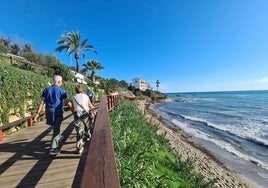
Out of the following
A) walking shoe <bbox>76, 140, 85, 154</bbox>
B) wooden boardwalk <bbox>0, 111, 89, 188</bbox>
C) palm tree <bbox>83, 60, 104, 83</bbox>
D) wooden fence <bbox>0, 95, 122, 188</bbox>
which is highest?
palm tree <bbox>83, 60, 104, 83</bbox>

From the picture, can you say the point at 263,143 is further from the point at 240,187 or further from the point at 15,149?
the point at 15,149

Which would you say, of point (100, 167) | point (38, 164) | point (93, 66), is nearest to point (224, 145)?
point (38, 164)

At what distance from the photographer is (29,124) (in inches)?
330

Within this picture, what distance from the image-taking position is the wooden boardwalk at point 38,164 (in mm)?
3401

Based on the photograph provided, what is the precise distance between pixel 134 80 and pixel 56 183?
375ft

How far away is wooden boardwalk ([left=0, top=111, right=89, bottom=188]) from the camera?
3401mm

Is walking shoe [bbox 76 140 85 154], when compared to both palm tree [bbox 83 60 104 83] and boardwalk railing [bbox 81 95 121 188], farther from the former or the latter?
palm tree [bbox 83 60 104 83]

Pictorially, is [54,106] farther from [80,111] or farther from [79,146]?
[79,146]

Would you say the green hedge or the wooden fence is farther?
the green hedge

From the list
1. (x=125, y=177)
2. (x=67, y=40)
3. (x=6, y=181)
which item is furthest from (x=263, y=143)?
(x=67, y=40)

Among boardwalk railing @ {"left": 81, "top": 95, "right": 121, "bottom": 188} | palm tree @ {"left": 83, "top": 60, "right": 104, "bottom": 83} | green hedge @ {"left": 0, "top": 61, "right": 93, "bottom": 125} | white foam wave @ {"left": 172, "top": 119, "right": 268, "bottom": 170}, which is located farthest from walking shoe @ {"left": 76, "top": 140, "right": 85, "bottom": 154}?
palm tree @ {"left": 83, "top": 60, "right": 104, "bottom": 83}

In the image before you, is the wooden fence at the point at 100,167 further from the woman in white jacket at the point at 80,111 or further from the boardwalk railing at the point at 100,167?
the woman in white jacket at the point at 80,111

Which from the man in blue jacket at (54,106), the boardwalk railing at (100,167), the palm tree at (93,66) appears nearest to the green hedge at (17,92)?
the man in blue jacket at (54,106)

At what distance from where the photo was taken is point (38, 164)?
4137 millimetres
